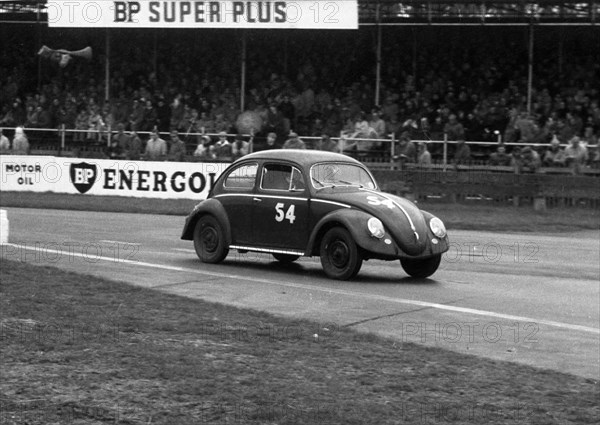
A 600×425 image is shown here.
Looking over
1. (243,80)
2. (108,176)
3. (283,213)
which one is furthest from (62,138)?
(283,213)

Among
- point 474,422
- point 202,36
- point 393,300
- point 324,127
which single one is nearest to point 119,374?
point 474,422

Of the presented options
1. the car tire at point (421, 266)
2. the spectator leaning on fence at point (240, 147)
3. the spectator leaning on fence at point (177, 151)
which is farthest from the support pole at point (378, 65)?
the car tire at point (421, 266)

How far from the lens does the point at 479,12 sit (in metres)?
32.0

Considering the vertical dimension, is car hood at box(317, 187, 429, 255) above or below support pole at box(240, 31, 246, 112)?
below

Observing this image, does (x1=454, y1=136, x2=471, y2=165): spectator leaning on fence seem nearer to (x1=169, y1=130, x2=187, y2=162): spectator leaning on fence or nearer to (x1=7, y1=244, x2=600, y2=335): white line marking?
(x1=169, y1=130, x2=187, y2=162): spectator leaning on fence

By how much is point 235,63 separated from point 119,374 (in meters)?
29.2

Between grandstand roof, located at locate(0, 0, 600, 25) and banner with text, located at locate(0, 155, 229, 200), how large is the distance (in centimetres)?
803

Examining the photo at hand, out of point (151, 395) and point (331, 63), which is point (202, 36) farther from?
point (151, 395)

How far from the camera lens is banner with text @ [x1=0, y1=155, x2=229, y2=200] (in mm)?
27969

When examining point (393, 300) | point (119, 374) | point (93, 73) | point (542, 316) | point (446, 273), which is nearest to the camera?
point (119, 374)

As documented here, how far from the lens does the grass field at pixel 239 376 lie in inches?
264

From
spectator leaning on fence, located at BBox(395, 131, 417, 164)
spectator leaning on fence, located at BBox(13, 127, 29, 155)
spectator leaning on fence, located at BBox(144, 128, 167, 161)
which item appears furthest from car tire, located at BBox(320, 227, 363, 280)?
spectator leaning on fence, located at BBox(13, 127, 29, 155)

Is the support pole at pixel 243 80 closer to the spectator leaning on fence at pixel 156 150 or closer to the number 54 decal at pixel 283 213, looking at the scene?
the spectator leaning on fence at pixel 156 150

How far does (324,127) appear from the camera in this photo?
30.9m
